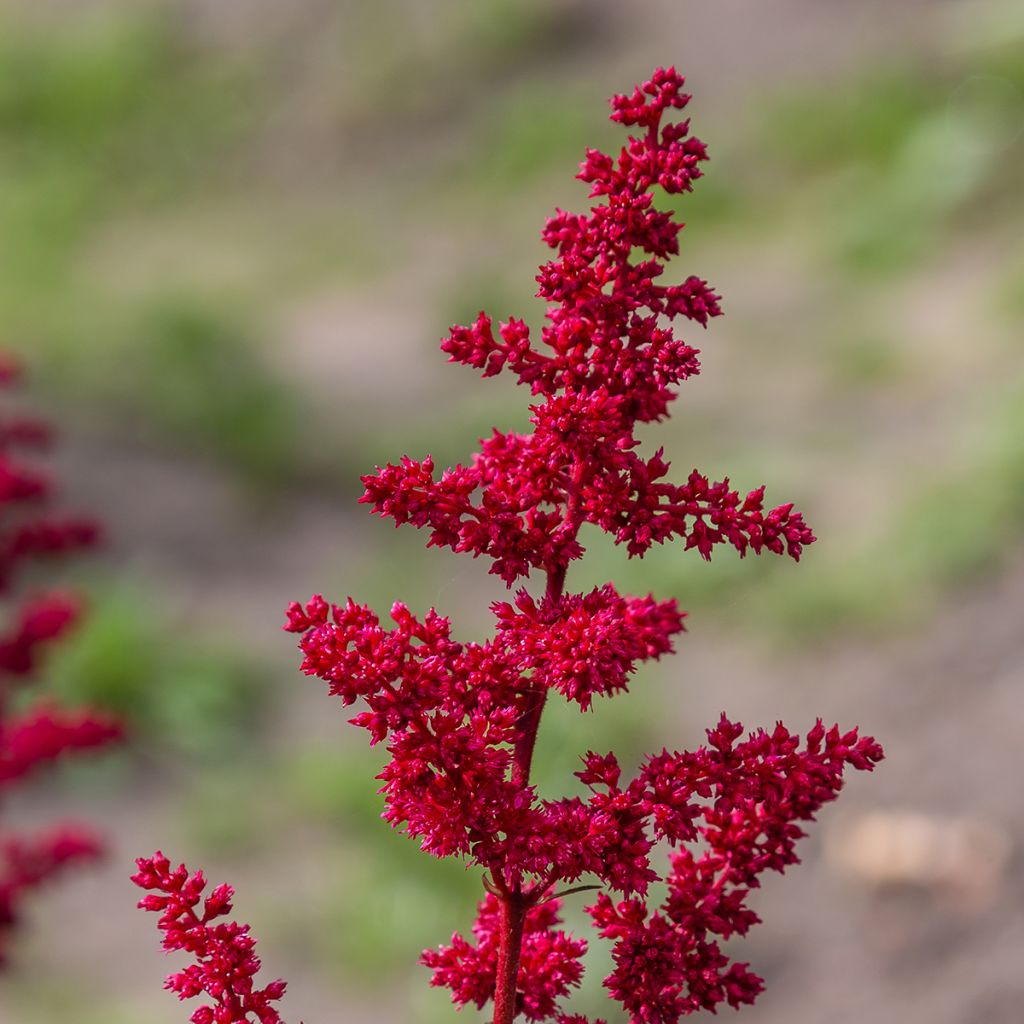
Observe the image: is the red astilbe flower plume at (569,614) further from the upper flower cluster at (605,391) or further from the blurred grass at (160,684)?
the blurred grass at (160,684)

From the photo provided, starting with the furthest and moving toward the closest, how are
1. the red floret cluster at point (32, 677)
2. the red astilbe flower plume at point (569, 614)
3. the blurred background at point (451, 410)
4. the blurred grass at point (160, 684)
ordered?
the blurred grass at point (160, 684) < the blurred background at point (451, 410) < the red floret cluster at point (32, 677) < the red astilbe flower plume at point (569, 614)

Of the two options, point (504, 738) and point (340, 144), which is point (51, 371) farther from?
point (504, 738)

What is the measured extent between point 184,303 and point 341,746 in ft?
13.3

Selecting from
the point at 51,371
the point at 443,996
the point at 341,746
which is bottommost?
the point at 443,996

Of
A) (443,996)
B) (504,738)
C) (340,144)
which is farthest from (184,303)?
(504,738)

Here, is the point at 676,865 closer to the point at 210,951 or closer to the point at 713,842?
the point at 713,842

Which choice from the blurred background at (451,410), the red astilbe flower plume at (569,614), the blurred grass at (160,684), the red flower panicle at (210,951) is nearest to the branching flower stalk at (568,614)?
the red astilbe flower plume at (569,614)

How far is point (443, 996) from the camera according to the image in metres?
5.59

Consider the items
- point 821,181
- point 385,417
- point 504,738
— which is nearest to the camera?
point 504,738

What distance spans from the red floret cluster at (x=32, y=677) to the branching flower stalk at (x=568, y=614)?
149 centimetres

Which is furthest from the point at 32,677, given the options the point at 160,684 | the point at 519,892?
the point at 160,684

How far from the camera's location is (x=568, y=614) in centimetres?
146

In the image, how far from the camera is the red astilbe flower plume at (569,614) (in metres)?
1.42

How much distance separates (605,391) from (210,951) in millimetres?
608
